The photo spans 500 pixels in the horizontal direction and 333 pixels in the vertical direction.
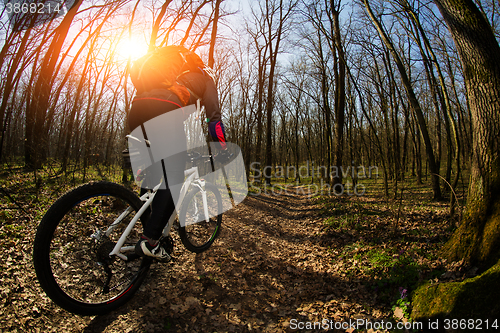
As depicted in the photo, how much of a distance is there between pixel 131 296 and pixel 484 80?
4424 mm

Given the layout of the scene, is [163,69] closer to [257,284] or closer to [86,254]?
[86,254]

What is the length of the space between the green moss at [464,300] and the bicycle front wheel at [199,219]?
2.46m

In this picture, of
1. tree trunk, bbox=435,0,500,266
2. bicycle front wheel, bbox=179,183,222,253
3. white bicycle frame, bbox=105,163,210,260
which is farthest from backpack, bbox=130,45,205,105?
tree trunk, bbox=435,0,500,266

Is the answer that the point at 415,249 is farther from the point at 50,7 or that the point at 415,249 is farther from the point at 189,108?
the point at 50,7

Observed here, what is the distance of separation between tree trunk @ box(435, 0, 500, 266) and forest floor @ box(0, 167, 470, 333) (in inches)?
13.0

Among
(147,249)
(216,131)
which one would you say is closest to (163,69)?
(216,131)

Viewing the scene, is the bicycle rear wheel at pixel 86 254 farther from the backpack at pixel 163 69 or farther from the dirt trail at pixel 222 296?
the backpack at pixel 163 69

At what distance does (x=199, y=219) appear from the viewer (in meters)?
3.16

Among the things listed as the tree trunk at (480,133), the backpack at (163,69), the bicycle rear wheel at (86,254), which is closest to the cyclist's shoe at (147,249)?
the bicycle rear wheel at (86,254)

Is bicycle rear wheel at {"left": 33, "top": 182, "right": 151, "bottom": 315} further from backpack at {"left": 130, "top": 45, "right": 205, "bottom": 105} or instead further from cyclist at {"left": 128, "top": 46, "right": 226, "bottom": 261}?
backpack at {"left": 130, "top": 45, "right": 205, "bottom": 105}

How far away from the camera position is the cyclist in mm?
2010

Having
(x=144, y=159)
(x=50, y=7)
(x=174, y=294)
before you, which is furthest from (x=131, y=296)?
(x=50, y=7)

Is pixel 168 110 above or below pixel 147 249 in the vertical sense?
above

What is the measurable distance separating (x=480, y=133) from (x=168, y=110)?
3.45 meters
